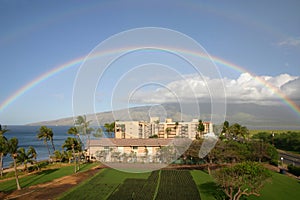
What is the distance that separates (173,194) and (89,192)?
6.17 m

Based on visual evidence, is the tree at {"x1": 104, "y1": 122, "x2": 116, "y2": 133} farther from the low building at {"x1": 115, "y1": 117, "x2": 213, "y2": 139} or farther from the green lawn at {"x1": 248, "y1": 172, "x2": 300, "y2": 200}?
the green lawn at {"x1": 248, "y1": 172, "x2": 300, "y2": 200}

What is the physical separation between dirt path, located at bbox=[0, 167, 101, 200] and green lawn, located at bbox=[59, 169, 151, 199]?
34.0 inches

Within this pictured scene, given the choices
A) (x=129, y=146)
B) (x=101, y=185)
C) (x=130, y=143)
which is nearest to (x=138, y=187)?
(x=101, y=185)

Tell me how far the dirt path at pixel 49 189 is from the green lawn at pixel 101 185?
0.86 meters

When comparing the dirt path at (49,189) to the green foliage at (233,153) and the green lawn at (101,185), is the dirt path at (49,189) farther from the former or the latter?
the green foliage at (233,153)

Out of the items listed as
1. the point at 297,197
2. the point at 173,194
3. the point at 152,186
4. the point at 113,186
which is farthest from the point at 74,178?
the point at 297,197

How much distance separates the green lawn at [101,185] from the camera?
1838 centimetres

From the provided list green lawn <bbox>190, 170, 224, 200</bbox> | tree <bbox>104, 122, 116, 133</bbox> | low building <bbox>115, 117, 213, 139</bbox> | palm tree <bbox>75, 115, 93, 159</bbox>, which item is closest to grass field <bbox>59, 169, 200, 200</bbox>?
green lawn <bbox>190, 170, 224, 200</bbox>

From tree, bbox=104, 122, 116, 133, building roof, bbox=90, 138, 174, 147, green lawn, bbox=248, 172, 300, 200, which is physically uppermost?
tree, bbox=104, 122, 116, 133

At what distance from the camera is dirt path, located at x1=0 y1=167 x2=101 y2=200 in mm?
18453

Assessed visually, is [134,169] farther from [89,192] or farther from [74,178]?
[89,192]

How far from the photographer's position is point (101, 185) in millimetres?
21375

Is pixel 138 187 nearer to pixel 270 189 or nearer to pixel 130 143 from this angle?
pixel 270 189

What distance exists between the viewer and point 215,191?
19.1m
